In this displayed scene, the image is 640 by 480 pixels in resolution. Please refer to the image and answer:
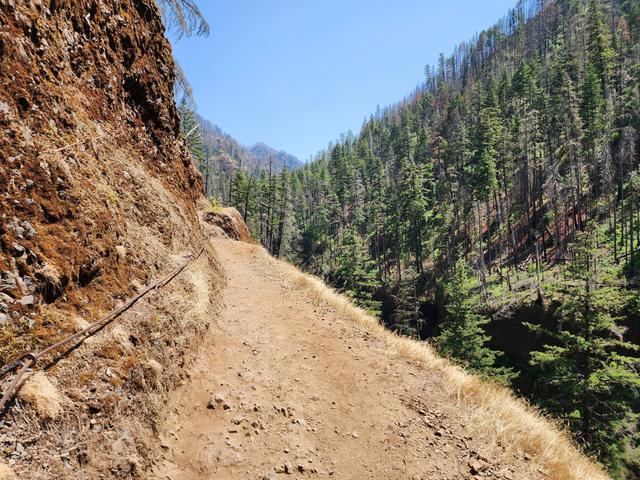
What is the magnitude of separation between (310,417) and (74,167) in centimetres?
481

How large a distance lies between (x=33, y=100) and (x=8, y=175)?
1413mm

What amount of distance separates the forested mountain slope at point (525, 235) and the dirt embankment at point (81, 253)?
10.7m

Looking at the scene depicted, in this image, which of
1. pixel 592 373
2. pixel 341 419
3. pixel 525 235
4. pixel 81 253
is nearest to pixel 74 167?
pixel 81 253

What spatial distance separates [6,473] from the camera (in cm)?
274

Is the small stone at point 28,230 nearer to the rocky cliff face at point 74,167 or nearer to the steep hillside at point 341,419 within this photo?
the rocky cliff face at point 74,167

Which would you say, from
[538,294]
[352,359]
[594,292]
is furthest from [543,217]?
[352,359]

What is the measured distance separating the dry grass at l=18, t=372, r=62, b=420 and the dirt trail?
4.43ft

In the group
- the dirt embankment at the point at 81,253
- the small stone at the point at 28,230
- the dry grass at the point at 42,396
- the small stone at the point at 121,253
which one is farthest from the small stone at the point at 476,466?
the small stone at the point at 28,230

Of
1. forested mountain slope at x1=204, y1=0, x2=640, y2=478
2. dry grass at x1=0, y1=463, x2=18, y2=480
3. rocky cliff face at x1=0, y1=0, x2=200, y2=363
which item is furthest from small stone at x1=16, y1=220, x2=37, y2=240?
forested mountain slope at x1=204, y1=0, x2=640, y2=478

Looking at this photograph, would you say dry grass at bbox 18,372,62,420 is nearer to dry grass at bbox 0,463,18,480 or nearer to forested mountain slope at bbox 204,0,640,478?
dry grass at bbox 0,463,18,480

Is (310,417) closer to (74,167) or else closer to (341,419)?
(341,419)

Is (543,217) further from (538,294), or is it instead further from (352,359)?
(352,359)

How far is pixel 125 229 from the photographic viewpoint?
19.1ft

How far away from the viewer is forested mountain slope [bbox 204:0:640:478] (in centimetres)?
1712
